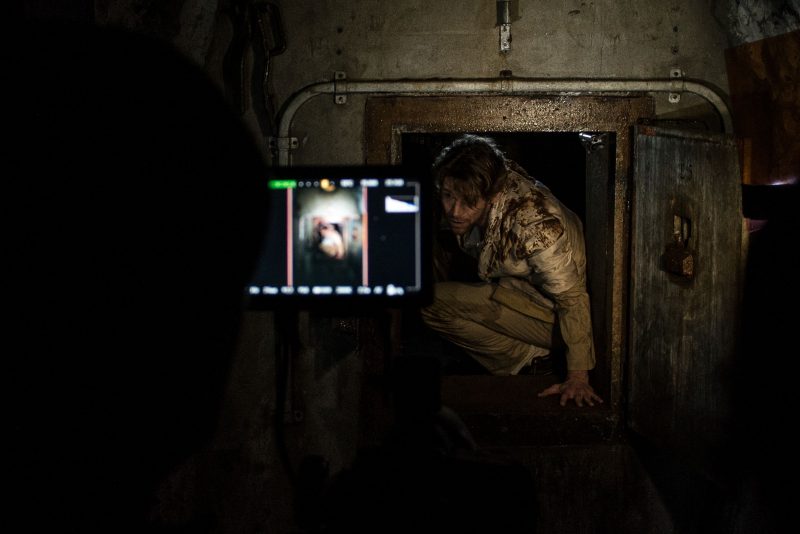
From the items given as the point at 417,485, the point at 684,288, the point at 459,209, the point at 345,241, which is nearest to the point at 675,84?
the point at 684,288

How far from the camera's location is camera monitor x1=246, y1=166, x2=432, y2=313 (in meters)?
1.55

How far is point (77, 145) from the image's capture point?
0.91m

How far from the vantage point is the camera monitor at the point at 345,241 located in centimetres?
155

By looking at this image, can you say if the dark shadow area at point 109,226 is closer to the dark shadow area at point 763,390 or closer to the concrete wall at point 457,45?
the concrete wall at point 457,45

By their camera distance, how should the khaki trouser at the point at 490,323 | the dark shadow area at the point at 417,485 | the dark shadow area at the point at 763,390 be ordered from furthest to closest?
the khaki trouser at the point at 490,323 → the dark shadow area at the point at 763,390 → the dark shadow area at the point at 417,485

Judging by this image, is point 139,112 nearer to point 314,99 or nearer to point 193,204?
point 193,204

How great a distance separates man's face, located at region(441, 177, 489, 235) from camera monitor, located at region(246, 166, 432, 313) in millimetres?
1992

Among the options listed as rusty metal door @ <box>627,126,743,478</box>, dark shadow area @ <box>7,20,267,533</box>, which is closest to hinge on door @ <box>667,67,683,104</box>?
rusty metal door @ <box>627,126,743,478</box>

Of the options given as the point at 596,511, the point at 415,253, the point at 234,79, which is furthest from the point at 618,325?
the point at 234,79

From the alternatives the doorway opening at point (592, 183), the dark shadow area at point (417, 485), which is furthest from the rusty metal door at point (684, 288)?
the dark shadow area at point (417, 485)

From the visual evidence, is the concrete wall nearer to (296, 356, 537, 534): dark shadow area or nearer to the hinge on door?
the hinge on door

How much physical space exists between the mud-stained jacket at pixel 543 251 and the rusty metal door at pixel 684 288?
275 mm

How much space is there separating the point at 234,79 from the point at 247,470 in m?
1.86

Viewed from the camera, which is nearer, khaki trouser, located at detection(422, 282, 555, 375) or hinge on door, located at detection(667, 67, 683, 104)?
hinge on door, located at detection(667, 67, 683, 104)
